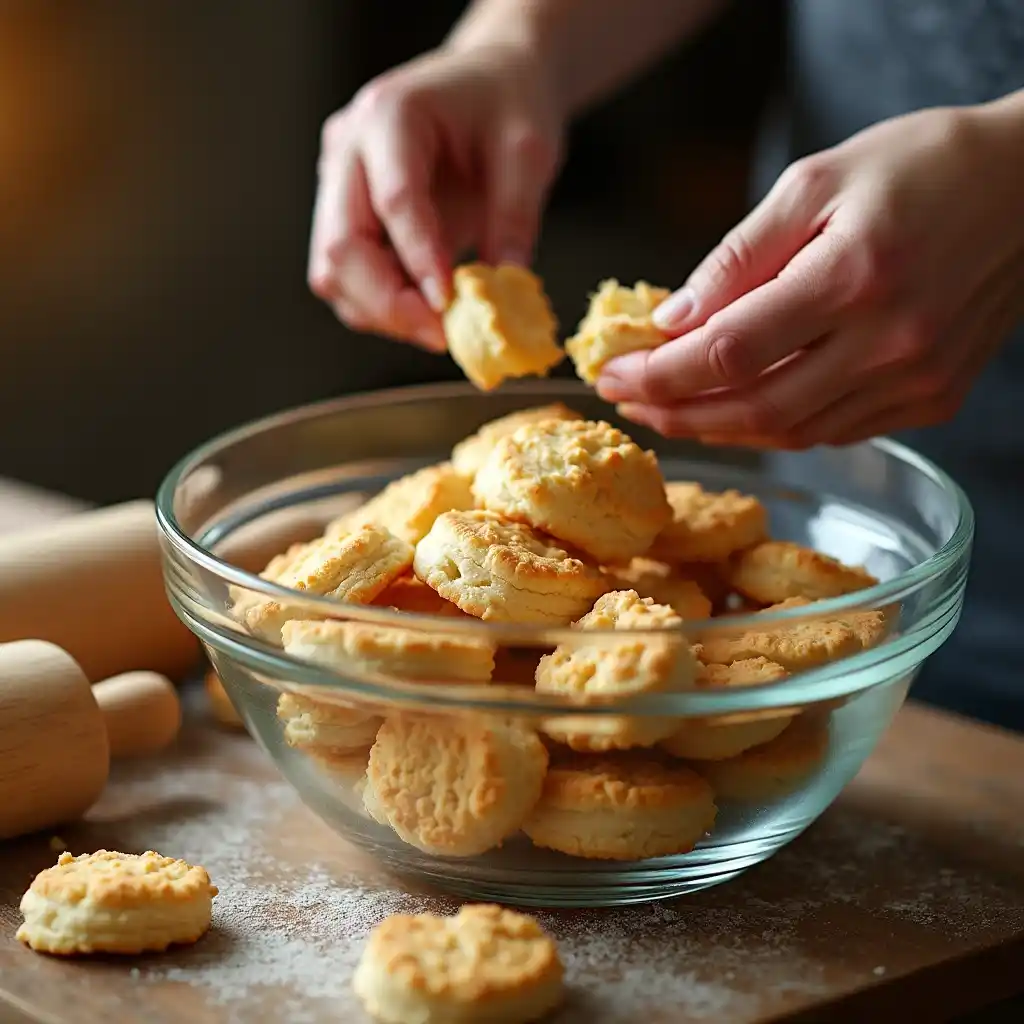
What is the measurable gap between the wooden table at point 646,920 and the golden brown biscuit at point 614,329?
14.8 inches

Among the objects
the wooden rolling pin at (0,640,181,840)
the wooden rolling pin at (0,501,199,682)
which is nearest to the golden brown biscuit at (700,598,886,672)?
the wooden rolling pin at (0,640,181,840)

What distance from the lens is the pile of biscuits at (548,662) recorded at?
848 millimetres

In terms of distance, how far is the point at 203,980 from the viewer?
0.87 m

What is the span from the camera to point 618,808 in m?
0.88

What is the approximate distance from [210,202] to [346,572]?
2229 mm

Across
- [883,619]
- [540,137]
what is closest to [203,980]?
[883,619]

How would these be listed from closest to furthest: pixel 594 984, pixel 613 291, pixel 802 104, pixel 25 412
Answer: pixel 594 984 → pixel 613 291 → pixel 802 104 → pixel 25 412

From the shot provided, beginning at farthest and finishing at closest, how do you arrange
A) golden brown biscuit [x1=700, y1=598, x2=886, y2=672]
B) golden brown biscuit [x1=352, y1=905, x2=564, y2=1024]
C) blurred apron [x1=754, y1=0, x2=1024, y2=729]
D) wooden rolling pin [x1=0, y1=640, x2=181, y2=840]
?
blurred apron [x1=754, y1=0, x2=1024, y2=729]
wooden rolling pin [x1=0, y1=640, x2=181, y2=840]
golden brown biscuit [x1=700, y1=598, x2=886, y2=672]
golden brown biscuit [x1=352, y1=905, x2=564, y2=1024]

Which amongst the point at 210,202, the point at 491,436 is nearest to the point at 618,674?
the point at 491,436

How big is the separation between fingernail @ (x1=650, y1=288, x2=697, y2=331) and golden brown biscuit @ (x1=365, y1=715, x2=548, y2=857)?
33cm

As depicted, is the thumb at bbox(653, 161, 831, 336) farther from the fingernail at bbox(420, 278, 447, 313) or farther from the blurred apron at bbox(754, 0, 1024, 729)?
the blurred apron at bbox(754, 0, 1024, 729)

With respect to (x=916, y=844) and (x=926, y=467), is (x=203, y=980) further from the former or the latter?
(x=926, y=467)

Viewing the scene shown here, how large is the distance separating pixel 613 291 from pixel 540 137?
298 millimetres

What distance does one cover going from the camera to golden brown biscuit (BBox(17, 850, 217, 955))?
2.89ft
